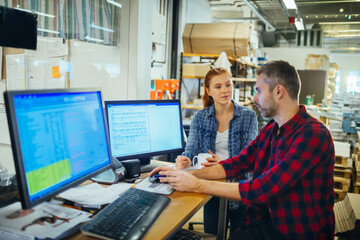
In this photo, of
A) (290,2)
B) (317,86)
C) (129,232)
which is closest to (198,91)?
(290,2)

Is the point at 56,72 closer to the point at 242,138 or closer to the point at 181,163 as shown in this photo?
the point at 181,163

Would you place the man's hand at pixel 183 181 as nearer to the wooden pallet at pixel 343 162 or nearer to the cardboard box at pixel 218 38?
the wooden pallet at pixel 343 162

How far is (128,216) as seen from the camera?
119cm

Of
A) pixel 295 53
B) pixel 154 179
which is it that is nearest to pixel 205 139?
pixel 154 179

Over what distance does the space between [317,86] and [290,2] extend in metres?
4.22

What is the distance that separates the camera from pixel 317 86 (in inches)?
357

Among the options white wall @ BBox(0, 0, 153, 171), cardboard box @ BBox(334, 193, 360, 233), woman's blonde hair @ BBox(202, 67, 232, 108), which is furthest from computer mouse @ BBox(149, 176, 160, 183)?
cardboard box @ BBox(334, 193, 360, 233)

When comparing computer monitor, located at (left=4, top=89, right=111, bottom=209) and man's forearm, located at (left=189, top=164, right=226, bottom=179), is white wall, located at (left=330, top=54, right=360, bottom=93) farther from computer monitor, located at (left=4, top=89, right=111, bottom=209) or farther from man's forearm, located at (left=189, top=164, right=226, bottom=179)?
computer monitor, located at (left=4, top=89, right=111, bottom=209)

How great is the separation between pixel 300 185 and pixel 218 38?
3495 millimetres

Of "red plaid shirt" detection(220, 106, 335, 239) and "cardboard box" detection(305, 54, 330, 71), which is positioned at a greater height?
"cardboard box" detection(305, 54, 330, 71)

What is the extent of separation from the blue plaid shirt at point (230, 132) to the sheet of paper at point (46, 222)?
45.6 inches

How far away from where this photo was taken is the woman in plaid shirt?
226 centimetres

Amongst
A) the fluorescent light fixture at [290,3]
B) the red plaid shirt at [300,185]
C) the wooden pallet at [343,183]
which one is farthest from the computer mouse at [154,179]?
the fluorescent light fixture at [290,3]

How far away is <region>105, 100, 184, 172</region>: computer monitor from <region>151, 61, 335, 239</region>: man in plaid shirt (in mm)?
321
